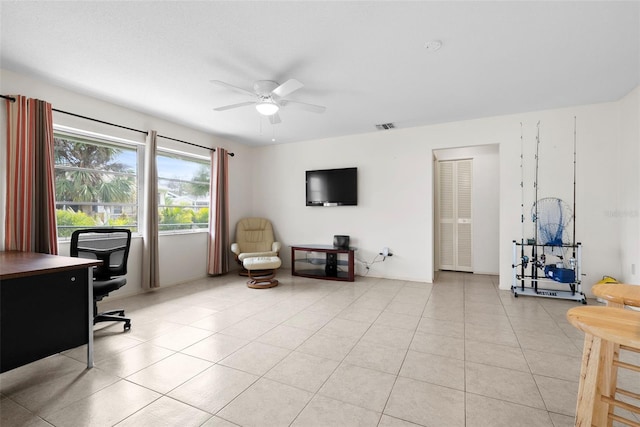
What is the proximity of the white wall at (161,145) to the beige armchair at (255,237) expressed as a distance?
26 cm

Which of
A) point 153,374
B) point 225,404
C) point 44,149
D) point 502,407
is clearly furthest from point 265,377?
point 44,149

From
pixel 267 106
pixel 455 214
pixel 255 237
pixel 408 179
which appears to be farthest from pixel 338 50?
pixel 455 214

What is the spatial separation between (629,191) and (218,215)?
5.72m

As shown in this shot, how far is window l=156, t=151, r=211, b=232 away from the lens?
4.44 meters

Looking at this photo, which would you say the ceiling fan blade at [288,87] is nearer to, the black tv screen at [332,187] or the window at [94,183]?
the black tv screen at [332,187]

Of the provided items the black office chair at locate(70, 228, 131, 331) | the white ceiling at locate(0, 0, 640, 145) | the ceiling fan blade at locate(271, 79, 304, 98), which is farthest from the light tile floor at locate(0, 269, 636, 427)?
the white ceiling at locate(0, 0, 640, 145)

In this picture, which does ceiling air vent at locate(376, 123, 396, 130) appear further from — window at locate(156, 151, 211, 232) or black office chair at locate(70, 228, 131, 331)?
black office chair at locate(70, 228, 131, 331)

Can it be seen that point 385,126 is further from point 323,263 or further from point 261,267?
point 261,267

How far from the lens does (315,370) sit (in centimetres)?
201

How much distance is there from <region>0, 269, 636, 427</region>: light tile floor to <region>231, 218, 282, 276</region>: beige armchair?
193cm

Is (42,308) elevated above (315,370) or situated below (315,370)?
above

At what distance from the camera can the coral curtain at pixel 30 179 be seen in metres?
2.71

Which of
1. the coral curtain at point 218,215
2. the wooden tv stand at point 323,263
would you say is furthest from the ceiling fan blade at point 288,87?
the wooden tv stand at point 323,263

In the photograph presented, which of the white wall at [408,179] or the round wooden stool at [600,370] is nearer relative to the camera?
the round wooden stool at [600,370]
